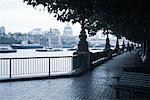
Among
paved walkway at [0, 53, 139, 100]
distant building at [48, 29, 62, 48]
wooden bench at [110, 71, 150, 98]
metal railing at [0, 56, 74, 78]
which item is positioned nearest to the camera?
wooden bench at [110, 71, 150, 98]

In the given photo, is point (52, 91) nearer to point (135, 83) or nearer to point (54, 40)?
point (135, 83)

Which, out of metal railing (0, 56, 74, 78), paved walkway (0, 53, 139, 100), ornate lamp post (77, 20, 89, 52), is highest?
ornate lamp post (77, 20, 89, 52)

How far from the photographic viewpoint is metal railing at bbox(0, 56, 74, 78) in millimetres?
18812

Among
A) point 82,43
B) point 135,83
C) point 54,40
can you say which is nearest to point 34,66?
point 82,43

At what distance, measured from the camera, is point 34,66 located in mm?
20578

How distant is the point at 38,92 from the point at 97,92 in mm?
2098

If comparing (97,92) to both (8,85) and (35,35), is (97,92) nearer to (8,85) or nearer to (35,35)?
(8,85)

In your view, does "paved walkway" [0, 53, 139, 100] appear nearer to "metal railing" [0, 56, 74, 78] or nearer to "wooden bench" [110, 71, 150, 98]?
"wooden bench" [110, 71, 150, 98]

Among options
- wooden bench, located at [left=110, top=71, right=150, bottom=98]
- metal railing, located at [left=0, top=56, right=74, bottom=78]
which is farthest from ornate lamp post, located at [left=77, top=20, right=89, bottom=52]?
wooden bench, located at [left=110, top=71, right=150, bottom=98]

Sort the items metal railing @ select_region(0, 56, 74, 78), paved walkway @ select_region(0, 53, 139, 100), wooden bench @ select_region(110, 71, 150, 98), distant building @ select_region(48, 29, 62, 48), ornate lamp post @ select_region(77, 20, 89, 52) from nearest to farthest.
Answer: wooden bench @ select_region(110, 71, 150, 98), paved walkway @ select_region(0, 53, 139, 100), metal railing @ select_region(0, 56, 74, 78), ornate lamp post @ select_region(77, 20, 89, 52), distant building @ select_region(48, 29, 62, 48)

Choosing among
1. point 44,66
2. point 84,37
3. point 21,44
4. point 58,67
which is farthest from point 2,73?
point 21,44

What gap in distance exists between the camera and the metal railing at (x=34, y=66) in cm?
1881

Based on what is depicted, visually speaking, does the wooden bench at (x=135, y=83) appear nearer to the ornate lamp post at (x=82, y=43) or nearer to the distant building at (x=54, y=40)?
the ornate lamp post at (x=82, y=43)

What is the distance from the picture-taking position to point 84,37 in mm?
25359
